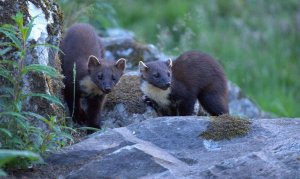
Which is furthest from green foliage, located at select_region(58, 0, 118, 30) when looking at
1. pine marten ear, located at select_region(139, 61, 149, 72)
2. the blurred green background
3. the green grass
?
the green grass

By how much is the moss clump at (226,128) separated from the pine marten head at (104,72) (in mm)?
1925

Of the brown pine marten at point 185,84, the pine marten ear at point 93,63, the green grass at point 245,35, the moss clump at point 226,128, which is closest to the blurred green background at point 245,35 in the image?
the green grass at point 245,35

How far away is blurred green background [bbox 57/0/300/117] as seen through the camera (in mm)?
14000

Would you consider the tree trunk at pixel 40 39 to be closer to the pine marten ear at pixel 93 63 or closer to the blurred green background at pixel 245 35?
the pine marten ear at pixel 93 63

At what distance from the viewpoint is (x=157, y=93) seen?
870 centimetres

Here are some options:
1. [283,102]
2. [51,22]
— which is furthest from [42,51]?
[283,102]

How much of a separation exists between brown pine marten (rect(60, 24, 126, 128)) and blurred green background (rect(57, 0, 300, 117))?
4.43m

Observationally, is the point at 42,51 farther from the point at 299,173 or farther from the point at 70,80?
the point at 299,173

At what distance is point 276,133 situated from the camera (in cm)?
638

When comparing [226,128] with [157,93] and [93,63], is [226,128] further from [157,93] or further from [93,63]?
[93,63]

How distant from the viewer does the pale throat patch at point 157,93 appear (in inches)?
339

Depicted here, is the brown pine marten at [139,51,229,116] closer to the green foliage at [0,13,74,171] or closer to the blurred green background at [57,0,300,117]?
the green foliage at [0,13,74,171]

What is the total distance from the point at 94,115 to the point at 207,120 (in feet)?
6.24

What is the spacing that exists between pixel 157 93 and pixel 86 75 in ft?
2.94
